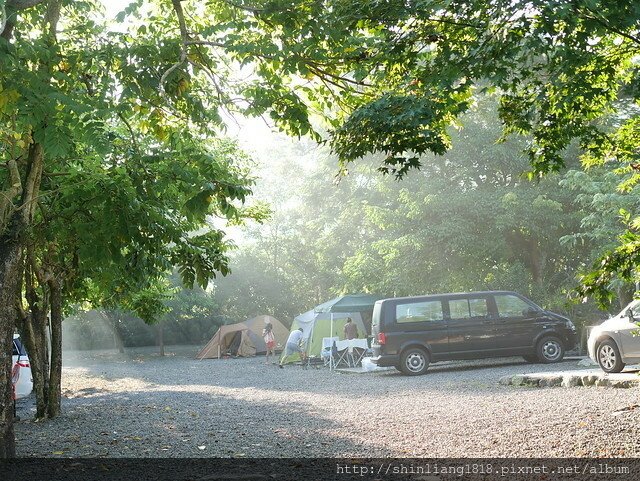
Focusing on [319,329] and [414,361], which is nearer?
[414,361]

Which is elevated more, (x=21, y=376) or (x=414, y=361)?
(x=21, y=376)

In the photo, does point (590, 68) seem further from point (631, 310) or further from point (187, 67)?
point (631, 310)

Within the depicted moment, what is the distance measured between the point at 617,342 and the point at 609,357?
1.40 feet

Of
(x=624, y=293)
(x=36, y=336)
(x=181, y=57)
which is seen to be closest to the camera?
(x=181, y=57)

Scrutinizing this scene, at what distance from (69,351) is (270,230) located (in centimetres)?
1471

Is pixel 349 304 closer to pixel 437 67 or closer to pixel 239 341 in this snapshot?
pixel 239 341

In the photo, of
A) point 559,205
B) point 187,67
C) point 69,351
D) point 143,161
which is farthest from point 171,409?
point 69,351

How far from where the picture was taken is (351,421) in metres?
9.95

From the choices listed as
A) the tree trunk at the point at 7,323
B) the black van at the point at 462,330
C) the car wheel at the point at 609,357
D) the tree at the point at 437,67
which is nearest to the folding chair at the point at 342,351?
the black van at the point at 462,330

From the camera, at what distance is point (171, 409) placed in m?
12.9

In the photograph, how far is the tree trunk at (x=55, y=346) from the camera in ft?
37.2

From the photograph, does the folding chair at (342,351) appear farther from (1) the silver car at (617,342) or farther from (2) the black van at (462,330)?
(1) the silver car at (617,342)

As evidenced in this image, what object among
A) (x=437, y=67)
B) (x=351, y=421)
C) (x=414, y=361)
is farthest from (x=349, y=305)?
(x=437, y=67)

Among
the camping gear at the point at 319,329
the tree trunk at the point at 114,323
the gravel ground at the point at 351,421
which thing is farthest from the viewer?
the tree trunk at the point at 114,323
